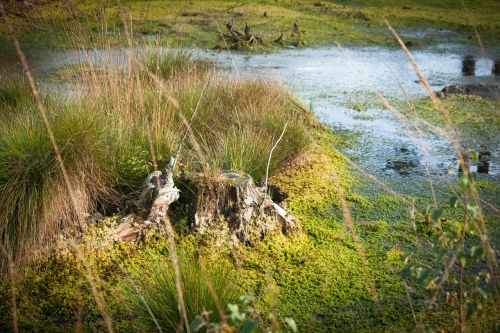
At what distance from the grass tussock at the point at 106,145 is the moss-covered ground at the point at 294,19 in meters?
4.01

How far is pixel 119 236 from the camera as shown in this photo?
9.39 ft

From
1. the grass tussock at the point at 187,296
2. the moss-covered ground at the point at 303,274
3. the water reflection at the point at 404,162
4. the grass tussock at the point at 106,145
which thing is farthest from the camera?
the water reflection at the point at 404,162

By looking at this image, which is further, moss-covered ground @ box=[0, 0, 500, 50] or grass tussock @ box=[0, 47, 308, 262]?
moss-covered ground @ box=[0, 0, 500, 50]

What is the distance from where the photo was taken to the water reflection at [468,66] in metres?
7.20

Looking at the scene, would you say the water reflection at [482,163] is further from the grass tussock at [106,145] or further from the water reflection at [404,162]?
the grass tussock at [106,145]

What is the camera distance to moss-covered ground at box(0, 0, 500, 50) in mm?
8766

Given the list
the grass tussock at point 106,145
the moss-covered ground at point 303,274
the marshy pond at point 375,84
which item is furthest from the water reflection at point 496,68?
the moss-covered ground at point 303,274

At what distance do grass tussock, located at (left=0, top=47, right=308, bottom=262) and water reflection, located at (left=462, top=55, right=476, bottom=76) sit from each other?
12.8 feet

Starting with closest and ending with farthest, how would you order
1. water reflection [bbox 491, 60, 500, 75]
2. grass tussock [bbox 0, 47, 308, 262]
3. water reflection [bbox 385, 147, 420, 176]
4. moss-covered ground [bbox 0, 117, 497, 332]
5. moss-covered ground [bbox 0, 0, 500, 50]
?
moss-covered ground [bbox 0, 117, 497, 332] → grass tussock [bbox 0, 47, 308, 262] → water reflection [bbox 385, 147, 420, 176] → water reflection [bbox 491, 60, 500, 75] → moss-covered ground [bbox 0, 0, 500, 50]

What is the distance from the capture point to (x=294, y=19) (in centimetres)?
1037

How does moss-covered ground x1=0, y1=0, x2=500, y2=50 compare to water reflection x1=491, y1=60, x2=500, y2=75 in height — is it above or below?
above

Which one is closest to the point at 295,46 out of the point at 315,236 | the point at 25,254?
the point at 315,236

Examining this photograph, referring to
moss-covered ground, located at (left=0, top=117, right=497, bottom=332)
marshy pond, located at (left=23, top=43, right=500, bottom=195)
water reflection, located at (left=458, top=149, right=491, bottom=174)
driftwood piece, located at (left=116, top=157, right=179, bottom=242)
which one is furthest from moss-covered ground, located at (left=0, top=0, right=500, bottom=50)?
moss-covered ground, located at (left=0, top=117, right=497, bottom=332)

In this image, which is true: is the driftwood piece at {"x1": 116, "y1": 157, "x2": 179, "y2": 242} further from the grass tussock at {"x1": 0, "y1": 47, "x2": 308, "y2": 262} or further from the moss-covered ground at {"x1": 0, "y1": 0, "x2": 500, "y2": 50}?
the moss-covered ground at {"x1": 0, "y1": 0, "x2": 500, "y2": 50}
